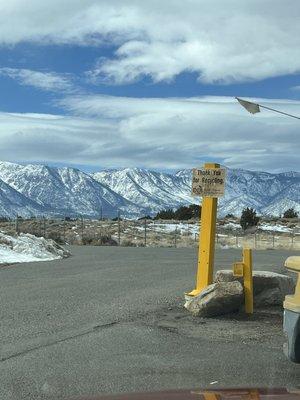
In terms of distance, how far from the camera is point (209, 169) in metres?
10.9

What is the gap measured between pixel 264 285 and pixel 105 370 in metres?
4.63

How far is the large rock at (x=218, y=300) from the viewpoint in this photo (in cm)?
1005

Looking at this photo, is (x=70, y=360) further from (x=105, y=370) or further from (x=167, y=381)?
(x=167, y=381)

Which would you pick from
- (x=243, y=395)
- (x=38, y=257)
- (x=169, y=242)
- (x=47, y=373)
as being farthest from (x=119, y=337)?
(x=169, y=242)

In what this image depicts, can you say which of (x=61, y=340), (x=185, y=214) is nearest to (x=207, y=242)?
(x=61, y=340)

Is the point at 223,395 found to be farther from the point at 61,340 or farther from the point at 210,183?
the point at 210,183

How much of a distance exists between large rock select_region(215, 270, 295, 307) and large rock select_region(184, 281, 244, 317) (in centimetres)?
67

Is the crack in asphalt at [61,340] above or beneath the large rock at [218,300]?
beneath

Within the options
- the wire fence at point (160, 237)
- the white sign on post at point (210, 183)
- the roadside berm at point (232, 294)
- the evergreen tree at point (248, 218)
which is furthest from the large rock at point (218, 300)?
the evergreen tree at point (248, 218)

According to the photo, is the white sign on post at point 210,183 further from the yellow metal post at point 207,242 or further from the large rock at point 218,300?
the large rock at point 218,300

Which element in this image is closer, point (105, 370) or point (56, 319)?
point (105, 370)

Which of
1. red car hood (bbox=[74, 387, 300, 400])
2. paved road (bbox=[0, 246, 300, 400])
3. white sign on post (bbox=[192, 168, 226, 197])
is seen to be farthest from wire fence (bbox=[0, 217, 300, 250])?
red car hood (bbox=[74, 387, 300, 400])

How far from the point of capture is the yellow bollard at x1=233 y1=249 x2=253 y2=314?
1028cm

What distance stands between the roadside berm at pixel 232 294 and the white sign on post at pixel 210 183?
1.37 meters
